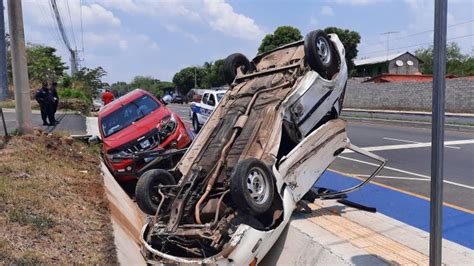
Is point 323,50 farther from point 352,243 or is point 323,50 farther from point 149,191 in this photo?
point 149,191

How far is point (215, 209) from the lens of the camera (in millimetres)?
4688

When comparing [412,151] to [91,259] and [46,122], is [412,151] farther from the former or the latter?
[46,122]

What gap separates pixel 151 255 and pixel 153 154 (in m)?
4.55

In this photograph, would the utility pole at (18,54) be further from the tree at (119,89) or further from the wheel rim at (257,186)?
the tree at (119,89)

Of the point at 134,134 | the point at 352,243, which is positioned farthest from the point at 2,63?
the point at 352,243

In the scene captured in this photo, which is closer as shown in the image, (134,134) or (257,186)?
(257,186)

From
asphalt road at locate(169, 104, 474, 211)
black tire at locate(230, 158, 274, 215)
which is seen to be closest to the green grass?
black tire at locate(230, 158, 274, 215)

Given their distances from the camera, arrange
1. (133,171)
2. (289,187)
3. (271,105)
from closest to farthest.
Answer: (289,187) → (271,105) → (133,171)

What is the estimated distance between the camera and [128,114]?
35.1 ft

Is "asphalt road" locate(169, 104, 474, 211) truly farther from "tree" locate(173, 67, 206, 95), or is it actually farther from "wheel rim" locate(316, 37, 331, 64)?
"tree" locate(173, 67, 206, 95)

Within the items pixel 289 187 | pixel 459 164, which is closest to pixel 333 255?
pixel 289 187

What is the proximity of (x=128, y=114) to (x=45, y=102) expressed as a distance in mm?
6742

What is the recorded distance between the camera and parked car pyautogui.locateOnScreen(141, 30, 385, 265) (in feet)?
14.1

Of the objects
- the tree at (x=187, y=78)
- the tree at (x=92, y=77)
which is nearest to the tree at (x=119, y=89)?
the tree at (x=92, y=77)
